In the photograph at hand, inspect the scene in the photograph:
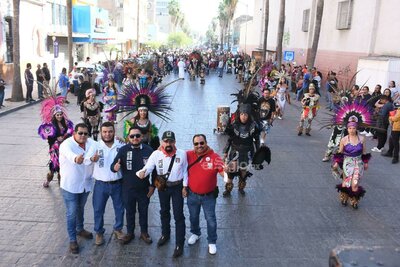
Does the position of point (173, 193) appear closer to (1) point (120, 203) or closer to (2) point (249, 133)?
(1) point (120, 203)

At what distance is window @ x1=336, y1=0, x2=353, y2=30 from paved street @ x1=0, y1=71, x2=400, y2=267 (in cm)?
1405

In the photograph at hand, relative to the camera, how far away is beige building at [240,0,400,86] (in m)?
18.7

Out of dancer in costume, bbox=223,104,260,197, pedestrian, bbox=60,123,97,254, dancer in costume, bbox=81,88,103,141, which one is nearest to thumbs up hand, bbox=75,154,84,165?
pedestrian, bbox=60,123,97,254

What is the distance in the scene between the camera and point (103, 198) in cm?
548

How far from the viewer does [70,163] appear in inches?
207

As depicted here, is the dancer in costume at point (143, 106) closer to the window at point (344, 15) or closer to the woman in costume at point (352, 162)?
the woman in costume at point (352, 162)

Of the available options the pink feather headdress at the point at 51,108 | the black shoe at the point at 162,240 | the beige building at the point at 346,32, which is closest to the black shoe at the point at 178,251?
the black shoe at the point at 162,240

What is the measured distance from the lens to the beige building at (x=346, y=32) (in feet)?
61.3

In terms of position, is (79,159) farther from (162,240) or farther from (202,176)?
(162,240)

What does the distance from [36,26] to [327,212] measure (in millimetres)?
23561

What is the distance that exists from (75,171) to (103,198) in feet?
1.69

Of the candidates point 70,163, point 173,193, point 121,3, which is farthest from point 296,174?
point 121,3

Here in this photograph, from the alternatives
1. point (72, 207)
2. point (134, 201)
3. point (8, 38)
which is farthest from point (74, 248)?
point (8, 38)

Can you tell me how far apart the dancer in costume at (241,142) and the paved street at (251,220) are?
592 millimetres
